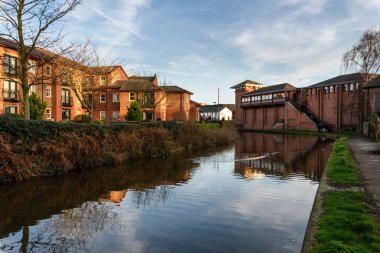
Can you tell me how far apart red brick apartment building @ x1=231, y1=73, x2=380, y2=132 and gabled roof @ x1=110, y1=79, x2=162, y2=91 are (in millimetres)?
24394

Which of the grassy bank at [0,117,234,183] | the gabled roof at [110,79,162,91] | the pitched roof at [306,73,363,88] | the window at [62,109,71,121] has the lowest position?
the grassy bank at [0,117,234,183]

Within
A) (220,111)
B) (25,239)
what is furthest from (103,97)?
(220,111)

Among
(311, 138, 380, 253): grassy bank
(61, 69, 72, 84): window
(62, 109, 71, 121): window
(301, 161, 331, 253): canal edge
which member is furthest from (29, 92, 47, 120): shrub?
(311, 138, 380, 253): grassy bank

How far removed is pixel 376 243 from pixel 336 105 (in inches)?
1800

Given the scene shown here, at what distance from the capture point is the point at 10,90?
31938mm

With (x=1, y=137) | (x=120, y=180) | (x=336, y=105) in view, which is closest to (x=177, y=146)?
(x=120, y=180)

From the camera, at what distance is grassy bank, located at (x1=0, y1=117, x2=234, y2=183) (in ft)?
38.8

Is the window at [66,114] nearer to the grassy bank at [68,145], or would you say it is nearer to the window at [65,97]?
the window at [65,97]

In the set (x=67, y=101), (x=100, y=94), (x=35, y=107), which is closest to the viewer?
(x=35, y=107)

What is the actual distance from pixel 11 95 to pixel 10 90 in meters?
0.97

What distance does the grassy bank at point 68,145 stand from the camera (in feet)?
38.8

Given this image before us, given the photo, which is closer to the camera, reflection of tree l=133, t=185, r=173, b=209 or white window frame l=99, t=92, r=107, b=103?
reflection of tree l=133, t=185, r=173, b=209

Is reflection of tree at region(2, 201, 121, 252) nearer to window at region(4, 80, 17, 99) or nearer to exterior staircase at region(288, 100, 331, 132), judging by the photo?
window at region(4, 80, 17, 99)

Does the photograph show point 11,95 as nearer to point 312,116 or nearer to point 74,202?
point 74,202
